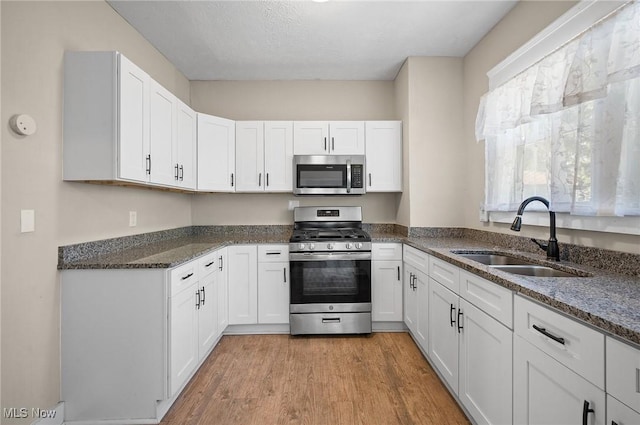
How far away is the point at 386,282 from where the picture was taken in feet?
9.61

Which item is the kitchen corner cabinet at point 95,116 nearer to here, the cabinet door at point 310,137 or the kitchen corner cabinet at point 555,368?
the cabinet door at point 310,137

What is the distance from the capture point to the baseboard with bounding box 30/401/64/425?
5.11 ft

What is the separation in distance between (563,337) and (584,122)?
1.18m

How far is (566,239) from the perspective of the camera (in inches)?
69.0

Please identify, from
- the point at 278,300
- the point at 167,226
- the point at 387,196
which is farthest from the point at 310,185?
the point at 167,226

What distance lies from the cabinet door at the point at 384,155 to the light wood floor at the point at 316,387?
1577 mm

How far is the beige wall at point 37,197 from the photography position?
1.45 meters

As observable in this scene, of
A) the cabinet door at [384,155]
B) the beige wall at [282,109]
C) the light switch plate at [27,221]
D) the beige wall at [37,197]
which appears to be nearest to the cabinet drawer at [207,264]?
the beige wall at [37,197]

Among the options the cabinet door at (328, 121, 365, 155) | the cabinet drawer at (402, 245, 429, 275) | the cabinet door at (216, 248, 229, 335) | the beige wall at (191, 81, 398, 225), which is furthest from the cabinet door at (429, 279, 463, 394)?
the cabinet door at (216, 248, 229, 335)

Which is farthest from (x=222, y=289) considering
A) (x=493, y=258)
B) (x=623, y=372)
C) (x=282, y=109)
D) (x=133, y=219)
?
(x=623, y=372)

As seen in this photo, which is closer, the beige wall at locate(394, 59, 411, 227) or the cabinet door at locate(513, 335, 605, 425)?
the cabinet door at locate(513, 335, 605, 425)

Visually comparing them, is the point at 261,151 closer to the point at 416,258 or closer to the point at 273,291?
the point at 273,291

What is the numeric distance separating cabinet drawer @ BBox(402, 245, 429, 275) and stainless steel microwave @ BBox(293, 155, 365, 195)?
2.74 feet

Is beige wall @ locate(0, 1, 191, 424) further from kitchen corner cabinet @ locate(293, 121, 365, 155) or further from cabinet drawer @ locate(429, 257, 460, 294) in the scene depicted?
cabinet drawer @ locate(429, 257, 460, 294)
